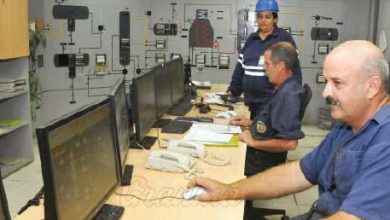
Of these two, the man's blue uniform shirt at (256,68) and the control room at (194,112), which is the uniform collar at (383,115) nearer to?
the control room at (194,112)

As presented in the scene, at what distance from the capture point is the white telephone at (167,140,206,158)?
2459 millimetres

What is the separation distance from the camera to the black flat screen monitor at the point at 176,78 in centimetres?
363

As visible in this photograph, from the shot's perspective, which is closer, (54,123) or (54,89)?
(54,123)

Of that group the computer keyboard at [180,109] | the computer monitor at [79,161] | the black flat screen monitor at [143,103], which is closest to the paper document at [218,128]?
the black flat screen monitor at [143,103]

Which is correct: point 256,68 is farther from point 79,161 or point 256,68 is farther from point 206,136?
point 79,161

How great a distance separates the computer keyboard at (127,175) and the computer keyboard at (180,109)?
1.43m

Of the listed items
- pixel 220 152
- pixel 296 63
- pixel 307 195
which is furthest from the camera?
pixel 307 195

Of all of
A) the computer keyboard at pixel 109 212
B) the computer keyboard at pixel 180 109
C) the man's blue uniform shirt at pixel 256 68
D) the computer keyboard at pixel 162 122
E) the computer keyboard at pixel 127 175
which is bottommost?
the computer keyboard at pixel 109 212

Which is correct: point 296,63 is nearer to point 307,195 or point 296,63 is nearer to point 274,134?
point 274,134

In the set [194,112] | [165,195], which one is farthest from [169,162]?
[194,112]

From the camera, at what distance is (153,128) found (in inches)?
123

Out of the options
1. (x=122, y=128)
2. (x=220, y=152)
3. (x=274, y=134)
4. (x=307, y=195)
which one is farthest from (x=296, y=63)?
(x=307, y=195)

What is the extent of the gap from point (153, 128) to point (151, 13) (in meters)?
3.61

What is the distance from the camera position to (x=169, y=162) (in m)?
2.22
